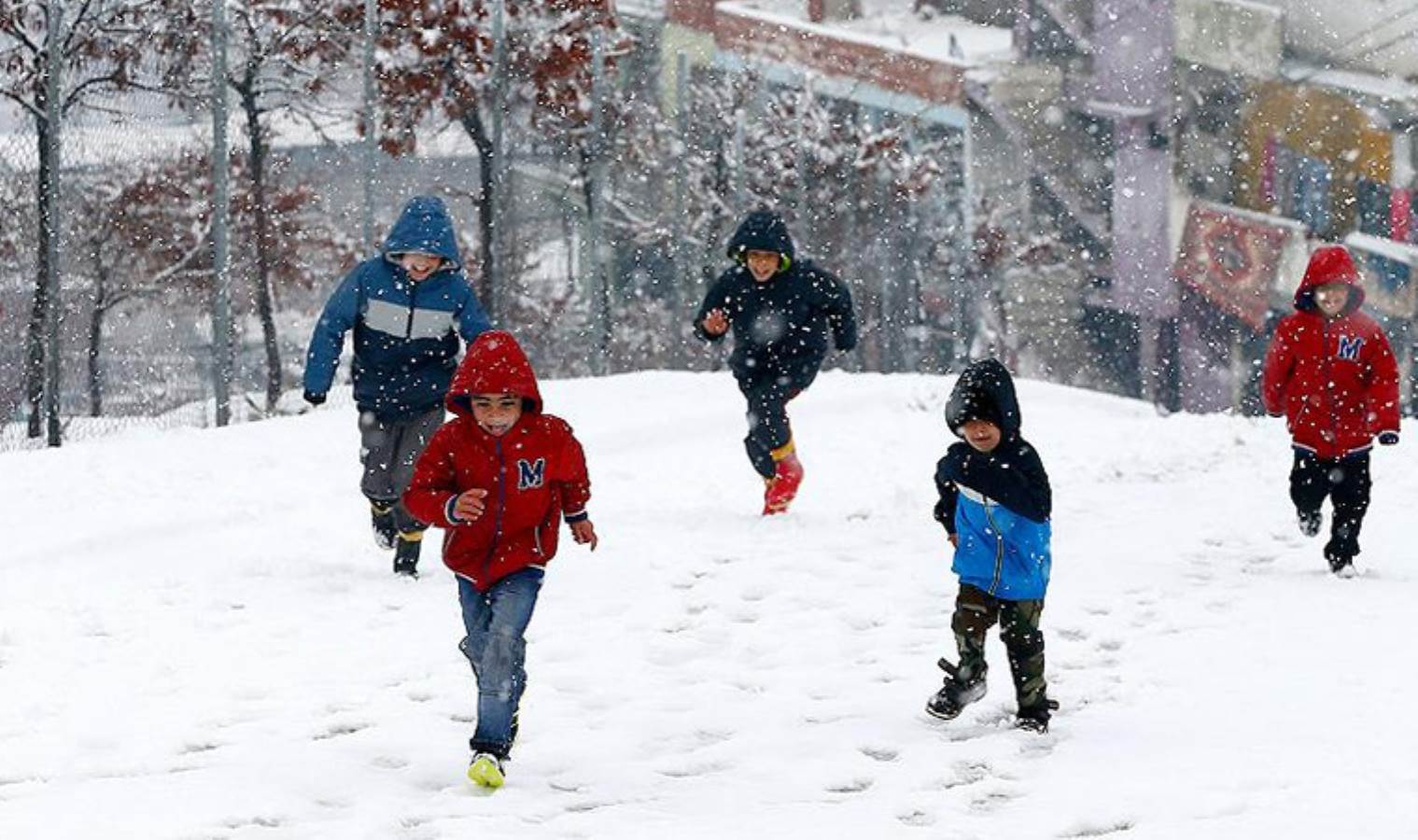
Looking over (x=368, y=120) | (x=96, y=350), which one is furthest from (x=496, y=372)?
(x=368, y=120)

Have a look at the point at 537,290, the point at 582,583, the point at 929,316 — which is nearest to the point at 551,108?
the point at 537,290

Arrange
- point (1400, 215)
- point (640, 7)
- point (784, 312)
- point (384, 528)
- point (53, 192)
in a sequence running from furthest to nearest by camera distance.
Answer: point (1400, 215), point (640, 7), point (53, 192), point (784, 312), point (384, 528)

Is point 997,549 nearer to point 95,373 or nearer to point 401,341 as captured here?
point 401,341

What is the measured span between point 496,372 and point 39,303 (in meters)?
11.6

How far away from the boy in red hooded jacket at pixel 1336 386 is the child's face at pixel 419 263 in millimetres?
3728

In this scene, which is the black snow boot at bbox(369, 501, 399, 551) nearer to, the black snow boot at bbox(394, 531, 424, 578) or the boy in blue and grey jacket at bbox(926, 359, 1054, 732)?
the black snow boot at bbox(394, 531, 424, 578)

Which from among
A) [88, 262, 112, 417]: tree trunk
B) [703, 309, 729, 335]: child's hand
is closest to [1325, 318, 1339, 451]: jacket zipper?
[703, 309, 729, 335]: child's hand

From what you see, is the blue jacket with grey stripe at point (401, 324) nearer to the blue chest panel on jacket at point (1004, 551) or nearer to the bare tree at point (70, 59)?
the blue chest panel on jacket at point (1004, 551)

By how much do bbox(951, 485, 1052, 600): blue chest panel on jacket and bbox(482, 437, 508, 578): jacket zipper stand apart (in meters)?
1.49

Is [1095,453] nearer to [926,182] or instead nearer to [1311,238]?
[926,182]

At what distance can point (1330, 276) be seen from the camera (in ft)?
27.6

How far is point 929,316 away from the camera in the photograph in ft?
128

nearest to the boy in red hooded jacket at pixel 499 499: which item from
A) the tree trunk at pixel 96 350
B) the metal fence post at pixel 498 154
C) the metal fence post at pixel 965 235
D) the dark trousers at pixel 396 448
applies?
the dark trousers at pixel 396 448

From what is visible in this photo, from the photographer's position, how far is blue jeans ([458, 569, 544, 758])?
5363 mm
